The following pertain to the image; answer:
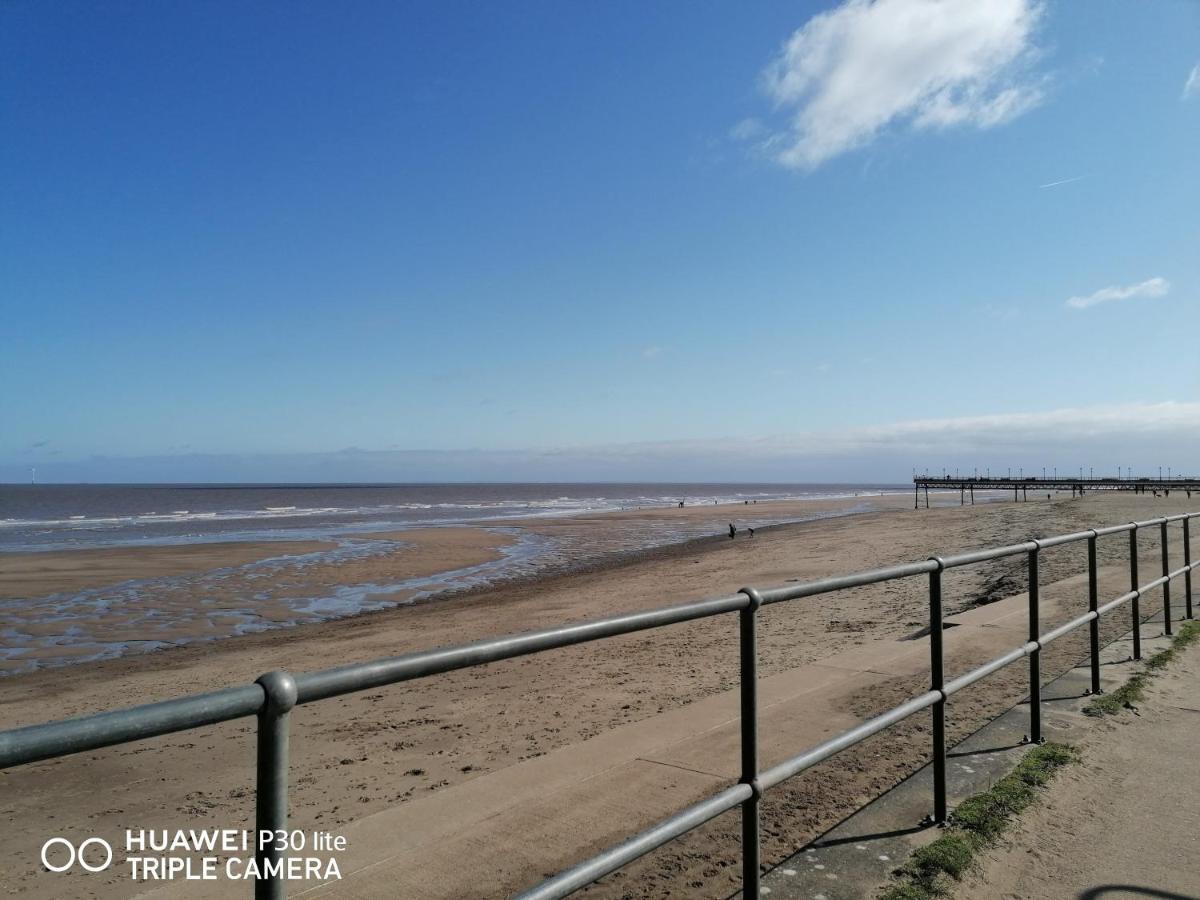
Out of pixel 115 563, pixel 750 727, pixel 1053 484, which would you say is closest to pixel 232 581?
pixel 115 563

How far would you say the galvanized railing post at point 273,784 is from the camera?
1.42m

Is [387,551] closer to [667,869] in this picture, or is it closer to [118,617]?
[118,617]

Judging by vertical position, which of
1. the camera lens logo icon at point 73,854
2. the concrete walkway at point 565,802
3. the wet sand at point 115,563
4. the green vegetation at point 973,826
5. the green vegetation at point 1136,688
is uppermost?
the green vegetation at point 1136,688

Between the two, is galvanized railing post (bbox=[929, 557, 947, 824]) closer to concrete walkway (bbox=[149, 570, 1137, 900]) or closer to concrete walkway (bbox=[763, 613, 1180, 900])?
concrete walkway (bbox=[763, 613, 1180, 900])

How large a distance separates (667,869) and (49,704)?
29.9 ft

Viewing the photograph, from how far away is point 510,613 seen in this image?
581 inches

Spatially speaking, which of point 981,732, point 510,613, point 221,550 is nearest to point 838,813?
point 981,732

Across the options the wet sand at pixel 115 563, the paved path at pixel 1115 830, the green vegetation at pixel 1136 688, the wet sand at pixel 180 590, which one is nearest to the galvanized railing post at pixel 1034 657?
the paved path at pixel 1115 830

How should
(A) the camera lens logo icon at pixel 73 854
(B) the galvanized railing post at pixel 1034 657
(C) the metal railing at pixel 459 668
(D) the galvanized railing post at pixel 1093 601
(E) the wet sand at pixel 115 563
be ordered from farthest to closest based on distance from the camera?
(E) the wet sand at pixel 115 563, (D) the galvanized railing post at pixel 1093 601, (A) the camera lens logo icon at pixel 73 854, (B) the galvanized railing post at pixel 1034 657, (C) the metal railing at pixel 459 668

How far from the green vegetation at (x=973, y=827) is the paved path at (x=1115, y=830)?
0.25 feet

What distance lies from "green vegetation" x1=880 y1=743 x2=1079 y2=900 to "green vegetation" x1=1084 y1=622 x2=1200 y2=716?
100cm

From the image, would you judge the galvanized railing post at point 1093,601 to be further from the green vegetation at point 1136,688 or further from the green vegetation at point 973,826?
the green vegetation at point 973,826

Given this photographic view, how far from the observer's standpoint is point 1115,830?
3.56m

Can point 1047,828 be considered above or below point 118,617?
above
